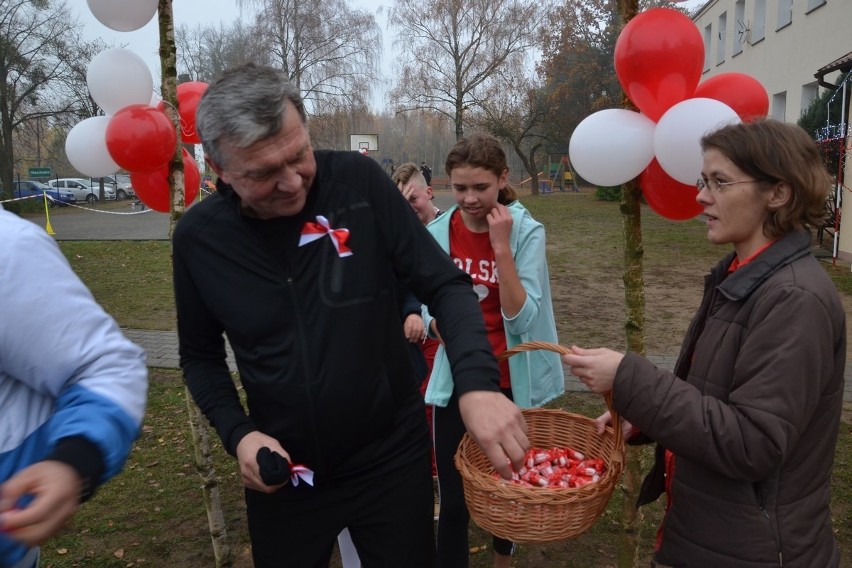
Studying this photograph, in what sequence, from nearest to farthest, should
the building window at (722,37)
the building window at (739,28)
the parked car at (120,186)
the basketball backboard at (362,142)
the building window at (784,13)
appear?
the building window at (784,13), the building window at (739,28), the building window at (722,37), the basketball backboard at (362,142), the parked car at (120,186)

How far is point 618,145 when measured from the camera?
2.46m

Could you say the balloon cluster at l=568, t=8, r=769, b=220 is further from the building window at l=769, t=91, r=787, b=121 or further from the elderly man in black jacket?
the building window at l=769, t=91, r=787, b=121

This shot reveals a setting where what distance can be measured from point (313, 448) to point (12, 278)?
2.89 feet

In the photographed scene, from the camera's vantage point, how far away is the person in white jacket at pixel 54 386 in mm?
1068

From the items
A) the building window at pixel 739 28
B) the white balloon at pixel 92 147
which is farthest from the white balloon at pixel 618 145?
the building window at pixel 739 28

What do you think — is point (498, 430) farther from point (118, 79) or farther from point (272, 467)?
point (118, 79)

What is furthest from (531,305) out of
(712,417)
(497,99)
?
(497,99)

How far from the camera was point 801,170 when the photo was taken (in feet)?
5.24

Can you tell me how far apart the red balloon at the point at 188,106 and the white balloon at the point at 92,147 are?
405mm

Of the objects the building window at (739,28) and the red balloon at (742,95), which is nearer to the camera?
the red balloon at (742,95)

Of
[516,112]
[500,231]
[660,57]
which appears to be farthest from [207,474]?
[516,112]

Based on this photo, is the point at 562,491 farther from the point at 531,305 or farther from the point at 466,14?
the point at 466,14

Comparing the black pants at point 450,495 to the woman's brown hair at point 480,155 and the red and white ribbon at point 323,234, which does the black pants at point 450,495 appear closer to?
the woman's brown hair at point 480,155

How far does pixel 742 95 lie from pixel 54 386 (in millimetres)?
2402
